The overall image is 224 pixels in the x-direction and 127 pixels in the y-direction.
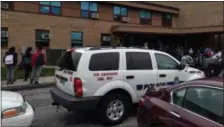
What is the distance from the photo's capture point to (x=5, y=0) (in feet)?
62.3

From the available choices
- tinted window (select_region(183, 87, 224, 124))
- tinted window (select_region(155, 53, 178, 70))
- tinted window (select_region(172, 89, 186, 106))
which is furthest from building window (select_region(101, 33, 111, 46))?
tinted window (select_region(183, 87, 224, 124))

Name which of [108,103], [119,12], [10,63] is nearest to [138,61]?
[108,103]

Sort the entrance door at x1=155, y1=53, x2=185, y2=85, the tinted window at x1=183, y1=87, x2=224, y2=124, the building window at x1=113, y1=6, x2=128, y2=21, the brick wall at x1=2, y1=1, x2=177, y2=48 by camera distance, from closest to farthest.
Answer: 1. the tinted window at x1=183, y1=87, x2=224, y2=124
2. the entrance door at x1=155, y1=53, x2=185, y2=85
3. the brick wall at x1=2, y1=1, x2=177, y2=48
4. the building window at x1=113, y1=6, x2=128, y2=21

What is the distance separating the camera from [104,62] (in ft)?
20.3

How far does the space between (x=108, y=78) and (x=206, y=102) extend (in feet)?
9.12

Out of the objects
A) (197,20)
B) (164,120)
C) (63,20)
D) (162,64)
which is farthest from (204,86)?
(197,20)

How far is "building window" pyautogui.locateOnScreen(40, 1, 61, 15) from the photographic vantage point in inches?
818

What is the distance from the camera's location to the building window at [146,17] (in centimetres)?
2744

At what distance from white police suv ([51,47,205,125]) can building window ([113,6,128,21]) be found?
18753mm

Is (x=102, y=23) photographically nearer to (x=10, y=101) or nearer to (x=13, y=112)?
(x=10, y=101)

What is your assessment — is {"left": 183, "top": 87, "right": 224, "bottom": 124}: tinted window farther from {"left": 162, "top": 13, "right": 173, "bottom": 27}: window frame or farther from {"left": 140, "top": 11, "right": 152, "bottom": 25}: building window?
{"left": 162, "top": 13, "right": 173, "bottom": 27}: window frame

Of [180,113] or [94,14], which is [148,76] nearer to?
[180,113]

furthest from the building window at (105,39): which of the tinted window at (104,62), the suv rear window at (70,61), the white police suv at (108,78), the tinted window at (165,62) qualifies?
the tinted window at (104,62)

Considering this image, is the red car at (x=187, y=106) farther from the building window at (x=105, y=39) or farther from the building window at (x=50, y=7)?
the building window at (x=105, y=39)
